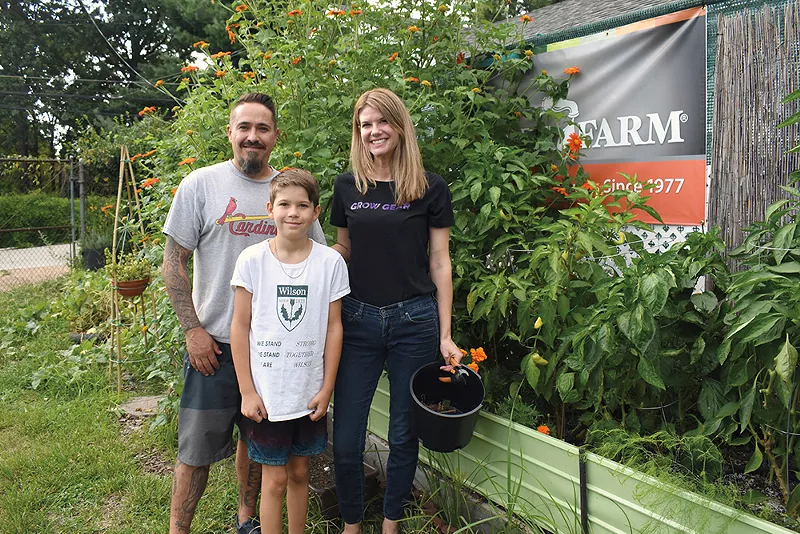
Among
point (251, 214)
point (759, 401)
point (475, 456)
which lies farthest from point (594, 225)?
point (251, 214)

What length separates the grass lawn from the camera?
2496 millimetres

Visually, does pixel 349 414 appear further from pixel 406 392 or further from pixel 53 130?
pixel 53 130

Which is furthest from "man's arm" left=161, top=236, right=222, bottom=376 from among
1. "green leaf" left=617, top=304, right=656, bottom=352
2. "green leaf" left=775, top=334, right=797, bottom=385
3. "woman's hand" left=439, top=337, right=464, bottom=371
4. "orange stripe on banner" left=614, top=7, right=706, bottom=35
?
"orange stripe on banner" left=614, top=7, right=706, bottom=35

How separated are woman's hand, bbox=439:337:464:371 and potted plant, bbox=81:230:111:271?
7346 millimetres

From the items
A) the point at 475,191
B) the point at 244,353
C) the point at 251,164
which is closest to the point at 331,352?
the point at 244,353

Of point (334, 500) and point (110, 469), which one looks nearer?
point (334, 500)

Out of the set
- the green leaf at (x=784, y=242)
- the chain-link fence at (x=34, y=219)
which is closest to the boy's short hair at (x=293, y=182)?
the green leaf at (x=784, y=242)

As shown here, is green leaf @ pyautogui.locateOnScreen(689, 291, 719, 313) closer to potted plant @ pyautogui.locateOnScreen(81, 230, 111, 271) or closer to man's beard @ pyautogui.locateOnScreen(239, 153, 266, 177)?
man's beard @ pyautogui.locateOnScreen(239, 153, 266, 177)

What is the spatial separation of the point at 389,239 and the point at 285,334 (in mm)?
479

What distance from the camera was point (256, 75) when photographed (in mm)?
3271

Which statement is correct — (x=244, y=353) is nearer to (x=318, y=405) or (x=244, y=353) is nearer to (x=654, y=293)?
(x=318, y=405)

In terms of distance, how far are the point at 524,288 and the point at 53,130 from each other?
907 inches

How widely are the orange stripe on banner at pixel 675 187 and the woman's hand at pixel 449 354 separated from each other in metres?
1.09

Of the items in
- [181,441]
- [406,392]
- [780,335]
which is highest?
[780,335]
